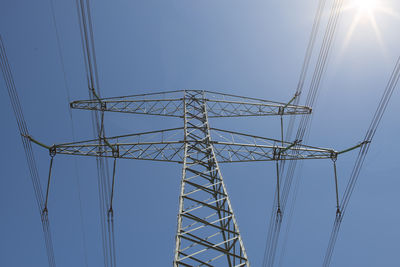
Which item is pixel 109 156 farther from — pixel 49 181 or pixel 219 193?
pixel 219 193

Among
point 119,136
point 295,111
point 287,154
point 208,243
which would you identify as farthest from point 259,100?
point 208,243

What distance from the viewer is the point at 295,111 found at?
654 inches

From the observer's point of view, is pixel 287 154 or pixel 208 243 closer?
pixel 208 243

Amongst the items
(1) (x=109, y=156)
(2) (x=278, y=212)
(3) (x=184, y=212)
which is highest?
(1) (x=109, y=156)

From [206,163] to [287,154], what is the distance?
12.3 ft

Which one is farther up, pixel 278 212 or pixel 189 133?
pixel 189 133

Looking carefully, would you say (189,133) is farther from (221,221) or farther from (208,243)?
(208,243)

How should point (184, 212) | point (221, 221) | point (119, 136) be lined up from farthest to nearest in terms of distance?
point (119, 136) < point (221, 221) < point (184, 212)

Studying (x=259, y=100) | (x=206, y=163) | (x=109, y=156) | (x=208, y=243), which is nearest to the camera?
(x=208, y=243)

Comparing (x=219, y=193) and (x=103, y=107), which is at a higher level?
(x=103, y=107)

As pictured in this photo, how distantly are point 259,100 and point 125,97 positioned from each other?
27.1 ft

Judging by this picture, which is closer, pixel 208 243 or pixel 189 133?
pixel 208 243

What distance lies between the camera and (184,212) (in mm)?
8234

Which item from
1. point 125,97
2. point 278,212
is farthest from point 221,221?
point 125,97
